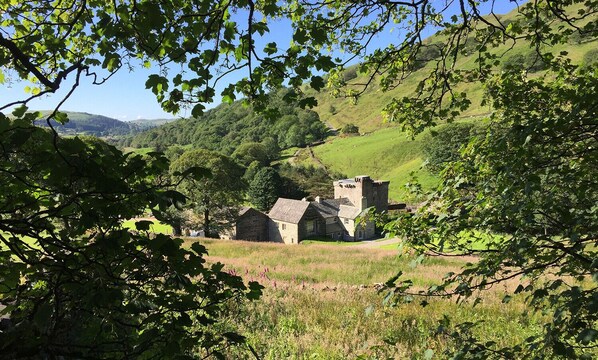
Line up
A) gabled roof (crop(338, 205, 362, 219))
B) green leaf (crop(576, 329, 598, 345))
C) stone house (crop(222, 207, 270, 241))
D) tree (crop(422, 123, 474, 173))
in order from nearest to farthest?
green leaf (crop(576, 329, 598, 345)), tree (crop(422, 123, 474, 173)), stone house (crop(222, 207, 270, 241)), gabled roof (crop(338, 205, 362, 219))

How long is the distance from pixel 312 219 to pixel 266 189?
51.4ft

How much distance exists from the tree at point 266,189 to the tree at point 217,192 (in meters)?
18.1

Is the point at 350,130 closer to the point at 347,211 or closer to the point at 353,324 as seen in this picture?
the point at 347,211

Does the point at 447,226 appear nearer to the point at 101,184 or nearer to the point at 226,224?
the point at 101,184

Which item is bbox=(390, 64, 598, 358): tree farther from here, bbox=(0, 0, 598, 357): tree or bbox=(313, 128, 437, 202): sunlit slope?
bbox=(313, 128, 437, 202): sunlit slope

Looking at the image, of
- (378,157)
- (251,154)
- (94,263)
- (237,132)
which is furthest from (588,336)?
(237,132)

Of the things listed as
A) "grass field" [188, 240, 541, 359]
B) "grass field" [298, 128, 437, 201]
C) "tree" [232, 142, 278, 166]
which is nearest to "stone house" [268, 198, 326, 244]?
"grass field" [298, 128, 437, 201]

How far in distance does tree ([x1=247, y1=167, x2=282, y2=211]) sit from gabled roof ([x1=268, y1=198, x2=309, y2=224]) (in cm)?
1106

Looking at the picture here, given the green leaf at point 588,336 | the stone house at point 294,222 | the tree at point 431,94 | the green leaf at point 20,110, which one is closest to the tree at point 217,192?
the stone house at point 294,222

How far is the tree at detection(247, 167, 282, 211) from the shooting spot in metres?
71.4

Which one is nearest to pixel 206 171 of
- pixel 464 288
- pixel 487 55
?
pixel 464 288

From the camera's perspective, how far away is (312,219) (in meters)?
59.2

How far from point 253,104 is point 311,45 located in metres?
0.93

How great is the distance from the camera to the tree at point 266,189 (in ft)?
234
